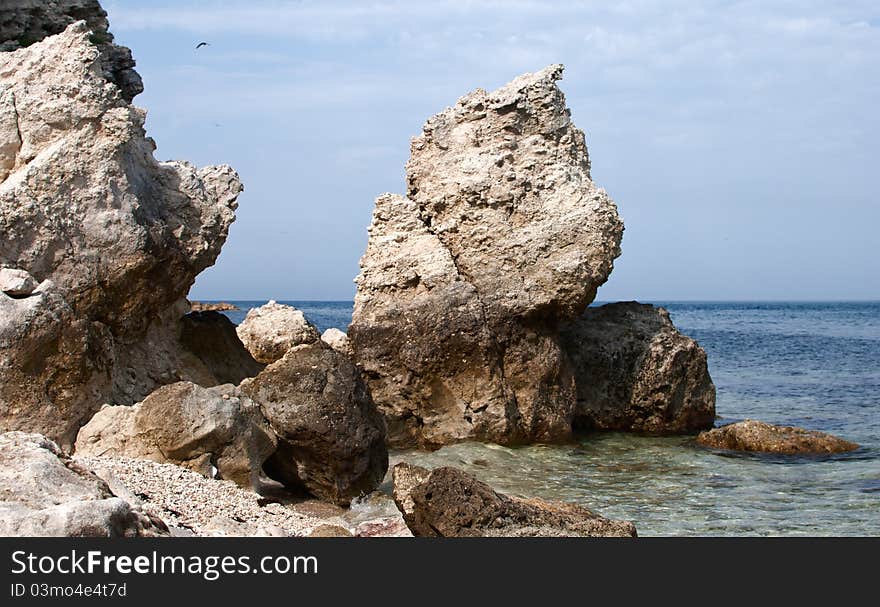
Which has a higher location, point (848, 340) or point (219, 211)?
point (219, 211)

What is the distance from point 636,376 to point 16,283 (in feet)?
30.5

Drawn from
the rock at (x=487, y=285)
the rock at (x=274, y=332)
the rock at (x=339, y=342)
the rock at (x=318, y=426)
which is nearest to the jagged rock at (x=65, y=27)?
the rock at (x=274, y=332)

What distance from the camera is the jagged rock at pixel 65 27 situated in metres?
16.6

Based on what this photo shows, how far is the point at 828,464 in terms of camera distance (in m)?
14.0

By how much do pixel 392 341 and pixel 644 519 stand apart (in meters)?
4.94

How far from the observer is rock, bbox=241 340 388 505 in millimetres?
10562

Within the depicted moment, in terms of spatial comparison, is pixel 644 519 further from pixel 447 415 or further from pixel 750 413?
pixel 750 413

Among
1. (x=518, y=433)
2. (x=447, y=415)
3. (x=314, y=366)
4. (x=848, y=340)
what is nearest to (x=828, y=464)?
(x=518, y=433)

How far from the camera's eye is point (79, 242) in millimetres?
10992

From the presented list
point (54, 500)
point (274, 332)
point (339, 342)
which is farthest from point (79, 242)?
point (54, 500)

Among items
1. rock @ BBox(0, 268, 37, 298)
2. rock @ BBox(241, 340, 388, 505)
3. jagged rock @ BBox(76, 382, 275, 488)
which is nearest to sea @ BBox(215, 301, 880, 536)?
rock @ BBox(241, 340, 388, 505)

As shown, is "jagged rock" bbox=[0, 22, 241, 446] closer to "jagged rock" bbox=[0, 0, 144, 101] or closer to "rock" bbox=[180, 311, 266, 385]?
"rock" bbox=[180, 311, 266, 385]

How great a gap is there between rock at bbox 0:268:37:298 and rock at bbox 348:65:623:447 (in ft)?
17.9

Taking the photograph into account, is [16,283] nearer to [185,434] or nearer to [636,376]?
[185,434]
